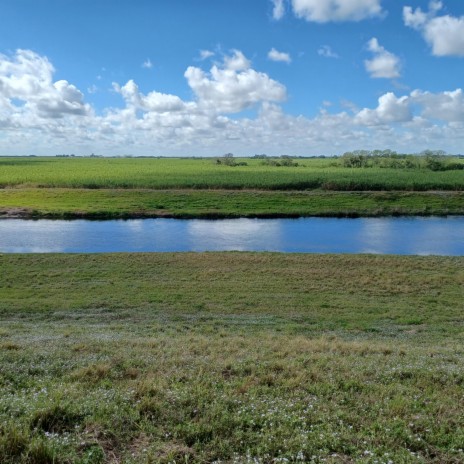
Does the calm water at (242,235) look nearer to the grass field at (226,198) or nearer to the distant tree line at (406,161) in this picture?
the grass field at (226,198)

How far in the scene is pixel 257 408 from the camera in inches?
248

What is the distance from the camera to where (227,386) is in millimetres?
7250

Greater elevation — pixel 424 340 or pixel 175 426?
pixel 175 426

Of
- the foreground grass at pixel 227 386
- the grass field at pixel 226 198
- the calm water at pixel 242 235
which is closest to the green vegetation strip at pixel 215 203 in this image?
the grass field at pixel 226 198

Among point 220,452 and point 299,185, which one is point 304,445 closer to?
point 220,452

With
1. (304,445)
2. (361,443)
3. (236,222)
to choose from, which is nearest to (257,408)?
(304,445)

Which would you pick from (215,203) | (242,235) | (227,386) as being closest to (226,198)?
(215,203)

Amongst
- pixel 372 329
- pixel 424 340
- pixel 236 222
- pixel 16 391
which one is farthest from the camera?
pixel 236 222

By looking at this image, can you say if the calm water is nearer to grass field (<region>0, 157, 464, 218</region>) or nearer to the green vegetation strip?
the green vegetation strip

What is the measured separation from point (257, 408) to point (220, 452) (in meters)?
1.18

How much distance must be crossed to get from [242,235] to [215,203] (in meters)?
17.5

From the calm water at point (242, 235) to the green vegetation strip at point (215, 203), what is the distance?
278 cm

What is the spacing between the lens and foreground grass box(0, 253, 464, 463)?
534 cm

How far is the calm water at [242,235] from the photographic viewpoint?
35.7 m
